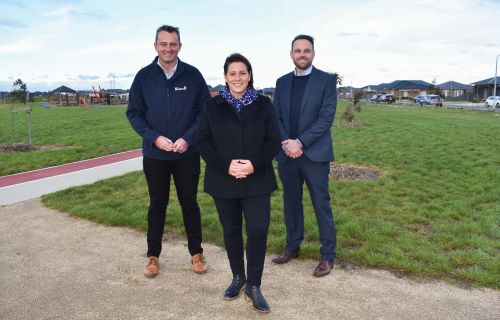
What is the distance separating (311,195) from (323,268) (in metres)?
0.69

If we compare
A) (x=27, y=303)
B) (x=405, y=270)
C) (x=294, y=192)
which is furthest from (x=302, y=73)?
(x=27, y=303)

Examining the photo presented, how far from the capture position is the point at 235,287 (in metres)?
3.81

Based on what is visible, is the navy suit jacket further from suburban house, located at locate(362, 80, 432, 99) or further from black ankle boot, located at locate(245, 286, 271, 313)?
suburban house, located at locate(362, 80, 432, 99)

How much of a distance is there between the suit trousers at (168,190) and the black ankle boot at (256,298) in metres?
0.95

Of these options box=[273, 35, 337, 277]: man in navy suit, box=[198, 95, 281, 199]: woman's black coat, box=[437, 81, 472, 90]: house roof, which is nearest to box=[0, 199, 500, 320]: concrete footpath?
box=[273, 35, 337, 277]: man in navy suit

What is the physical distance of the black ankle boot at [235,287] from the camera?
12.4 feet

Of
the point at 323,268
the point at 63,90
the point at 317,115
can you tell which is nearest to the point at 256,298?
the point at 323,268

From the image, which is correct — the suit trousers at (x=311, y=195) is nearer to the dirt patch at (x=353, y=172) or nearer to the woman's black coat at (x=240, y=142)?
the woman's black coat at (x=240, y=142)

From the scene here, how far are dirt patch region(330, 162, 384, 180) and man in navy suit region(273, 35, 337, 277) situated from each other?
4.33 meters

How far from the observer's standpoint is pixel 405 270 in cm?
434

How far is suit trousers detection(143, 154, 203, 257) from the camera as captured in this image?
4.25 meters

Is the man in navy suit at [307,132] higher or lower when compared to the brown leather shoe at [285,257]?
higher

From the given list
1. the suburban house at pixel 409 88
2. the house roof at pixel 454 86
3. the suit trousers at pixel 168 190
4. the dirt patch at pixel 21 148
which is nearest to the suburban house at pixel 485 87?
the suburban house at pixel 409 88

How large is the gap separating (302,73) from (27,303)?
3.11 metres
